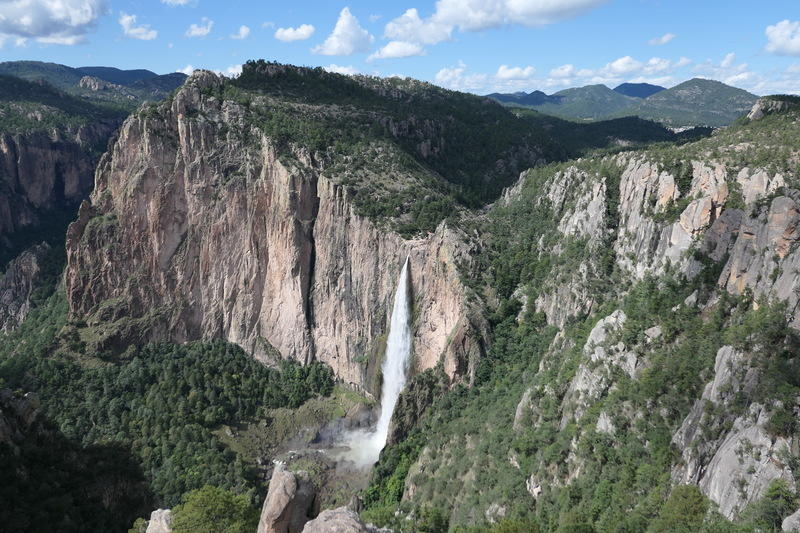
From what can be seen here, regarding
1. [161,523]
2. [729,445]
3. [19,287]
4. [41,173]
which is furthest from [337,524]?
[41,173]

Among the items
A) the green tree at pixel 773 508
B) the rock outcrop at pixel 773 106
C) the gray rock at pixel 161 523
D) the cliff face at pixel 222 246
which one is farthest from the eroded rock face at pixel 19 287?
the rock outcrop at pixel 773 106

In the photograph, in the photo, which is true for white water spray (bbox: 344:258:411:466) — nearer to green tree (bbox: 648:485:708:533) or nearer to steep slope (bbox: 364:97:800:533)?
steep slope (bbox: 364:97:800:533)

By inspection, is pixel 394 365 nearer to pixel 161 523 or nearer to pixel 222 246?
pixel 222 246

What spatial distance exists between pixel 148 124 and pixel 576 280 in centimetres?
7158

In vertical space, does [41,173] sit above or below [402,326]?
above

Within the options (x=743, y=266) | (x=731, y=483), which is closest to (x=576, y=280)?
(x=743, y=266)

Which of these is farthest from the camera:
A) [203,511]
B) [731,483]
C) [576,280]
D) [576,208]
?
[576,208]

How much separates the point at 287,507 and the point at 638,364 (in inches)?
1143

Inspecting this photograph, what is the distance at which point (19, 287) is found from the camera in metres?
117

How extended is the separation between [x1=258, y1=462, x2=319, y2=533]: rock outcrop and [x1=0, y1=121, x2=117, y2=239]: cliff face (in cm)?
13941

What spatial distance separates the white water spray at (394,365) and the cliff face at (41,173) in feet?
364

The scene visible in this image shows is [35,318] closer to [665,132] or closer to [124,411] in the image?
[124,411]

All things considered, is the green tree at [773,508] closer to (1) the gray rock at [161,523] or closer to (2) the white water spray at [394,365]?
(1) the gray rock at [161,523]

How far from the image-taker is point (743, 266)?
4338 centimetres
